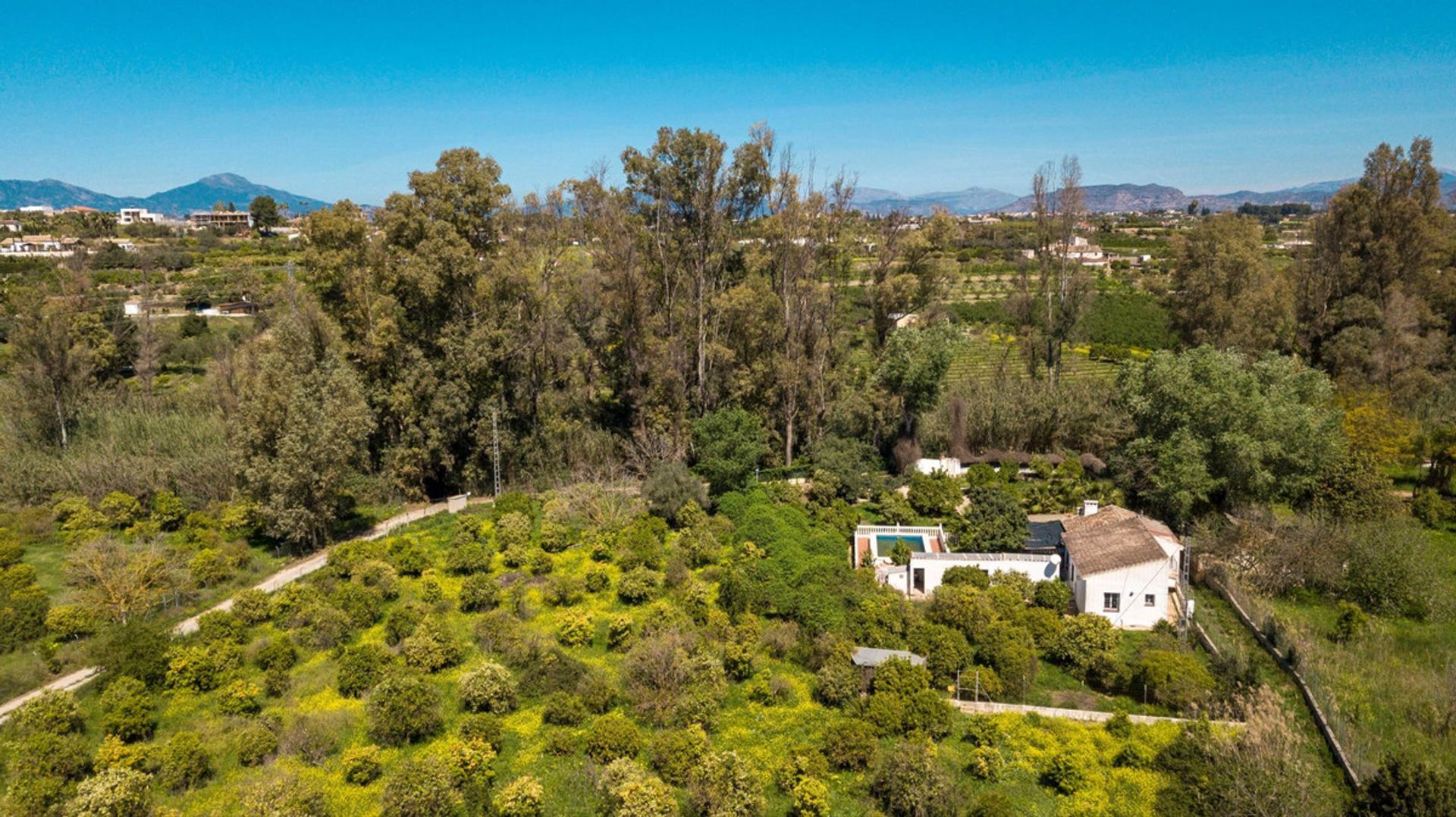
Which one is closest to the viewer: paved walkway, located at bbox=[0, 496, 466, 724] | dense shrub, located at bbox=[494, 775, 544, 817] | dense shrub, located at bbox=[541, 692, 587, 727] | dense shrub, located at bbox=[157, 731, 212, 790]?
dense shrub, located at bbox=[494, 775, 544, 817]

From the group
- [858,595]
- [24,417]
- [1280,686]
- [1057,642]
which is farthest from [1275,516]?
[24,417]

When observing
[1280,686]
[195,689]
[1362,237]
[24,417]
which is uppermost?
[1362,237]

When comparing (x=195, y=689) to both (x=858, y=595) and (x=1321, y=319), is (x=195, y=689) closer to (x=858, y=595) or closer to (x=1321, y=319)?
(x=858, y=595)

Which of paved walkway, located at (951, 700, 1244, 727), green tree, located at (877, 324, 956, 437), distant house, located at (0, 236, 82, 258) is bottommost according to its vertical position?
paved walkway, located at (951, 700, 1244, 727)

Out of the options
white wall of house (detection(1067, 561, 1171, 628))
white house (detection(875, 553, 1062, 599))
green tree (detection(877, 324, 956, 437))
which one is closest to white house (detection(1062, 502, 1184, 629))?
white wall of house (detection(1067, 561, 1171, 628))

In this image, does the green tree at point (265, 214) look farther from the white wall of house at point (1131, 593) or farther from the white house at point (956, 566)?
the white wall of house at point (1131, 593)

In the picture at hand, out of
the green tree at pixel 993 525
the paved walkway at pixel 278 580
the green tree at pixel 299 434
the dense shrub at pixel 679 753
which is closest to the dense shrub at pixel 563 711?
the dense shrub at pixel 679 753

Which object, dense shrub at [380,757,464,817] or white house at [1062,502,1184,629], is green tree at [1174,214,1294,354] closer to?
white house at [1062,502,1184,629]
